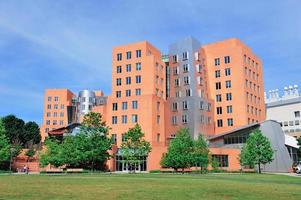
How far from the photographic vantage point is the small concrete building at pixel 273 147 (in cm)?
7712

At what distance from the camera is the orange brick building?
82062 mm

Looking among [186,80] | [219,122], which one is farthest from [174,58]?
[219,122]

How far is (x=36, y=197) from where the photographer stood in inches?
668

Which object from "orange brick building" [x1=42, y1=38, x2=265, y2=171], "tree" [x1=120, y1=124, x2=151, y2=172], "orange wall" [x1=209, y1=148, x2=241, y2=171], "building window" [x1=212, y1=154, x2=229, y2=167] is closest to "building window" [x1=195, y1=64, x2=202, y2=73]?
"orange brick building" [x1=42, y1=38, x2=265, y2=171]

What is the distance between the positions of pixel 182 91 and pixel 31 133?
190 ft

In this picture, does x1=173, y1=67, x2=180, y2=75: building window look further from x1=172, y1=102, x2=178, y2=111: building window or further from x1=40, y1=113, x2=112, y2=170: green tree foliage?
x1=40, y1=113, x2=112, y2=170: green tree foliage

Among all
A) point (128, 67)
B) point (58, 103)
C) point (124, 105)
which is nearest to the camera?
point (124, 105)

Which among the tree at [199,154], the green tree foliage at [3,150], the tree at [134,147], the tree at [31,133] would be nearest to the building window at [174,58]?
the tree at [134,147]

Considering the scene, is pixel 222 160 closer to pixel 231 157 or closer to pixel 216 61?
pixel 231 157

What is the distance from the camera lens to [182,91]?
294ft

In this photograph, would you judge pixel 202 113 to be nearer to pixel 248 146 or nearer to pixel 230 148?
pixel 230 148

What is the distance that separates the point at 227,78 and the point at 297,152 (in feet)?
80.1

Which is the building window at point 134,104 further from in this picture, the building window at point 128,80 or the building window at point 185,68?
the building window at point 185,68

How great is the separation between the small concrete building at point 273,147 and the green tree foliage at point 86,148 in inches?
1012
